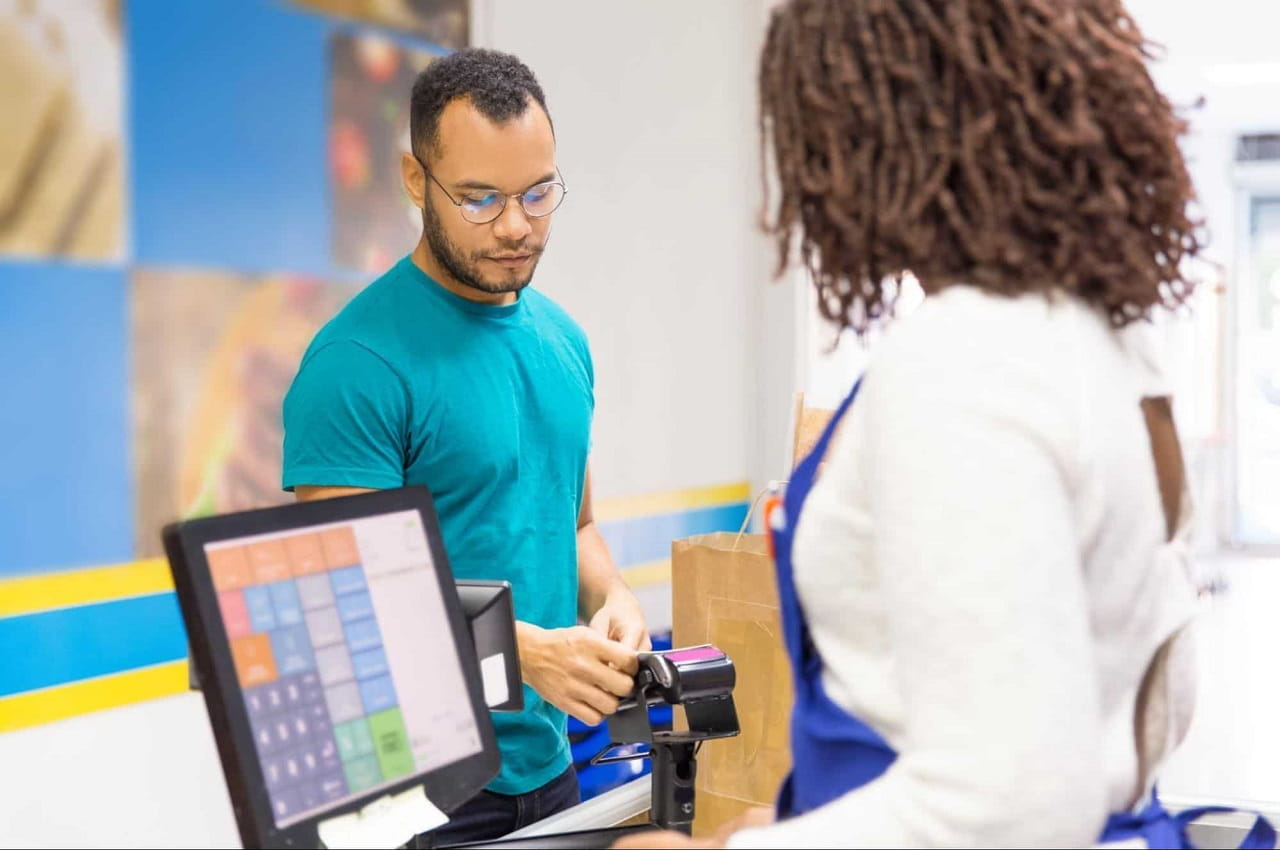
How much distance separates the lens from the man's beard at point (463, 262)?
5.55ft

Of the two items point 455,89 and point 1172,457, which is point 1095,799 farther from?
point 455,89

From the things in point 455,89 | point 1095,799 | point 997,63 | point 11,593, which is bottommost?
point 11,593

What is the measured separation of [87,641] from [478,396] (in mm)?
1322

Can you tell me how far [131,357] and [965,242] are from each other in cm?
224

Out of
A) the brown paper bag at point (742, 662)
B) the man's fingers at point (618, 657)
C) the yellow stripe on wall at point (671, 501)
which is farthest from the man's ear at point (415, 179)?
the yellow stripe on wall at point (671, 501)

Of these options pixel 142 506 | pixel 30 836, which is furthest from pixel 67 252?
pixel 30 836

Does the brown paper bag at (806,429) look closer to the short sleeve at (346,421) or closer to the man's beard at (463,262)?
the man's beard at (463,262)

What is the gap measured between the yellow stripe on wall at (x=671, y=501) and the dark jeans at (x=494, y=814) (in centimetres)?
202

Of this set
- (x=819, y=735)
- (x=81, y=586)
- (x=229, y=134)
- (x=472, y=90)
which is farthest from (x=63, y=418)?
(x=819, y=735)

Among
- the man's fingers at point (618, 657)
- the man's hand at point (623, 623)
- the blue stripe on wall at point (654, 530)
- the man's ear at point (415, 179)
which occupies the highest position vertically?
the man's ear at point (415, 179)

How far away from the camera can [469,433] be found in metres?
1.64

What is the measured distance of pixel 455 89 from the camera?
169cm

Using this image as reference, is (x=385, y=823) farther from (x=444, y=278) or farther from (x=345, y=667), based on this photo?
(x=444, y=278)

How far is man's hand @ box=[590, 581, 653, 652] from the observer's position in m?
1.60
